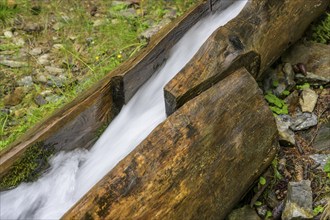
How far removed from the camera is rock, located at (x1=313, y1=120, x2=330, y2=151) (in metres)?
3.62

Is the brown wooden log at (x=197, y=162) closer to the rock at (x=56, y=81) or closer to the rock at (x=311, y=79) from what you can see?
the rock at (x=311, y=79)

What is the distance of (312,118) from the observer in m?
3.86

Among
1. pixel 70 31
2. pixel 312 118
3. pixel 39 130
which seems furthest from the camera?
pixel 70 31

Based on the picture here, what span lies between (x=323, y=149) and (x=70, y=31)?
319 cm

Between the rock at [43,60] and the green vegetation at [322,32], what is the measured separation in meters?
2.86

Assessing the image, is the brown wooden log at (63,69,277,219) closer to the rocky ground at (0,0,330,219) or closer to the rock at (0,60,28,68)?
the rocky ground at (0,0,330,219)

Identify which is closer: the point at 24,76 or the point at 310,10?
the point at 310,10

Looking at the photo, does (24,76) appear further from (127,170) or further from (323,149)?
(323,149)

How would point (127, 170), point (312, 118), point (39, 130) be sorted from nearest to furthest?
point (127, 170), point (39, 130), point (312, 118)

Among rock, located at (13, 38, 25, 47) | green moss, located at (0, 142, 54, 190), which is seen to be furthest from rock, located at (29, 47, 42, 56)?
green moss, located at (0, 142, 54, 190)

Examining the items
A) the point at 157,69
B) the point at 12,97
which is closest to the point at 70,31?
the point at 12,97

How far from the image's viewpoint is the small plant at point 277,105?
12.9ft

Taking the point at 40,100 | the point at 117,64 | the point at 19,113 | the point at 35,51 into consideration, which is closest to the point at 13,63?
the point at 35,51

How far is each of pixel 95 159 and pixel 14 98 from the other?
1.67m
